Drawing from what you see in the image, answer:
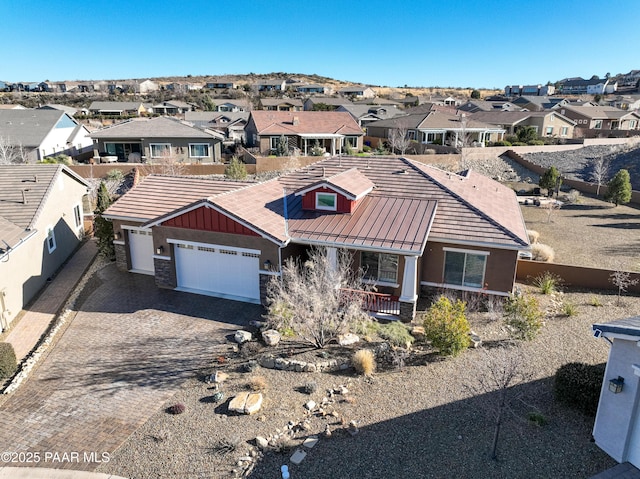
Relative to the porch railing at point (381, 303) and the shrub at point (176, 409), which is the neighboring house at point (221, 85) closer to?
the porch railing at point (381, 303)

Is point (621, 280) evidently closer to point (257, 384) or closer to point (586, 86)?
point (257, 384)

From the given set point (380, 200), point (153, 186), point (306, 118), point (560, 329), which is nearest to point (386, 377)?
point (560, 329)

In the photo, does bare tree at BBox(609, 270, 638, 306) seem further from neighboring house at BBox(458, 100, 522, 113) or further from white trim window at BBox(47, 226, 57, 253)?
neighboring house at BBox(458, 100, 522, 113)

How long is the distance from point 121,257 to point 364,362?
14087 millimetres

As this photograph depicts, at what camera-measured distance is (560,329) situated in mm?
17031

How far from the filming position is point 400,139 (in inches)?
2141

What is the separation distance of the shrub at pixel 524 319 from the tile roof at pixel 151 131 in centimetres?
3685

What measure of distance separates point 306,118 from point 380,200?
3676 cm

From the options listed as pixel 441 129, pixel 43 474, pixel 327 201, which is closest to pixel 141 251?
pixel 327 201

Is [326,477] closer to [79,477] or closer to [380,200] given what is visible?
[79,477]

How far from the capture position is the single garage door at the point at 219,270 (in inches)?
749

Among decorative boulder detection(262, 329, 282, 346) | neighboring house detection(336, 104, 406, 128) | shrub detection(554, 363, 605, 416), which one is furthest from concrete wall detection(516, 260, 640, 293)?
neighboring house detection(336, 104, 406, 128)

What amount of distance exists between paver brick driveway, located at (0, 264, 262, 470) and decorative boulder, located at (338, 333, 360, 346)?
13.1 feet

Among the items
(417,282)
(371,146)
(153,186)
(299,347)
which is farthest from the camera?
(371,146)
